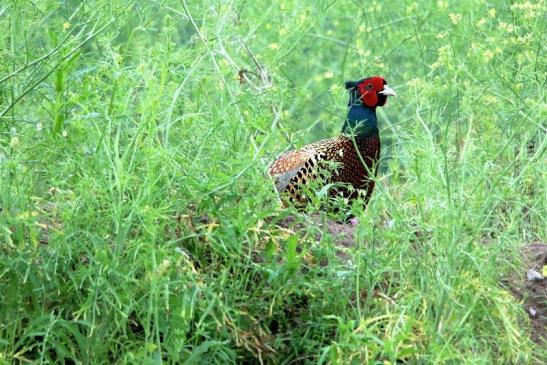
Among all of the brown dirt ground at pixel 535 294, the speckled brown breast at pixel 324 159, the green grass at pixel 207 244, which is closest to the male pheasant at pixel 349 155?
the speckled brown breast at pixel 324 159

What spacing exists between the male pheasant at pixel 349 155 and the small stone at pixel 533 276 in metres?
1.35

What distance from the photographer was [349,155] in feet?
22.5

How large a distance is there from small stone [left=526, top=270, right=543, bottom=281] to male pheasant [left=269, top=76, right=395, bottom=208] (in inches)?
53.0

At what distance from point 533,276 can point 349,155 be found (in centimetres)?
166

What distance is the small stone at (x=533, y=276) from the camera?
5.39 metres

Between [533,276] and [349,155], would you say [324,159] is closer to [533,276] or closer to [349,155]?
[349,155]

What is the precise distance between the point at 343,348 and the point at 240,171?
673mm

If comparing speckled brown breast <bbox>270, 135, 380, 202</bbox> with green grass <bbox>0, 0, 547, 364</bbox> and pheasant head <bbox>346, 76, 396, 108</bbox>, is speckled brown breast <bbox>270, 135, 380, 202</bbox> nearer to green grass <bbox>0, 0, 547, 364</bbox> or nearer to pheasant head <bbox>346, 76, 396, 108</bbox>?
Result: pheasant head <bbox>346, 76, 396, 108</bbox>

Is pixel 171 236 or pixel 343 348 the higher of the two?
pixel 171 236

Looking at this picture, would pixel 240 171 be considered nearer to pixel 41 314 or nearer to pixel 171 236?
pixel 171 236

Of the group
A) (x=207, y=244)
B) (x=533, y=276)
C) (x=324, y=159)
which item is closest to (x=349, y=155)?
(x=324, y=159)

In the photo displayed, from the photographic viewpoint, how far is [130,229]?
4.61 meters

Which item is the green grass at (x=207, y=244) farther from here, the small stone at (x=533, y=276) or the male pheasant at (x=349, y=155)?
the male pheasant at (x=349, y=155)

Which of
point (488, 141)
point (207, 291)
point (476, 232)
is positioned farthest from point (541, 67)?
point (207, 291)
